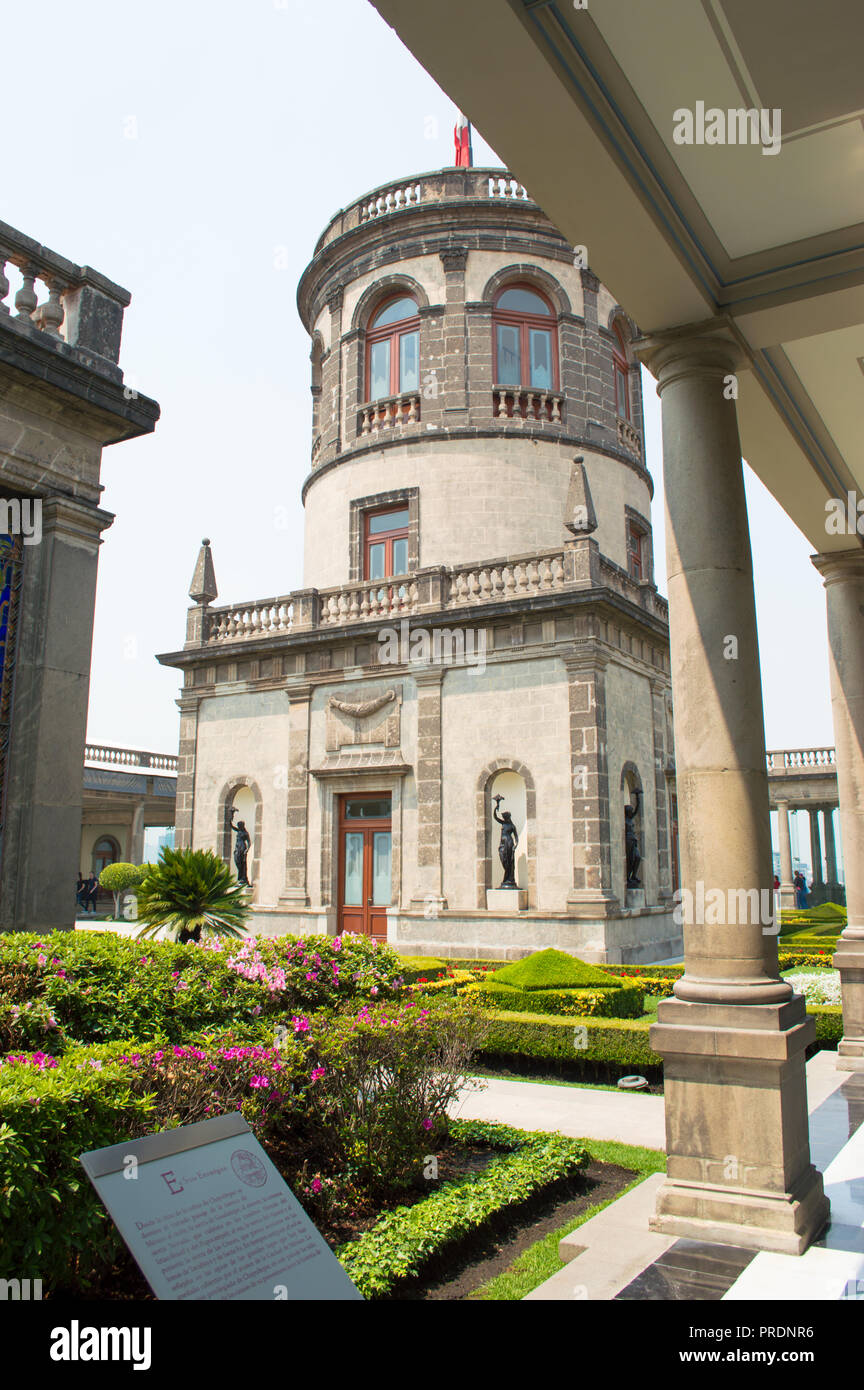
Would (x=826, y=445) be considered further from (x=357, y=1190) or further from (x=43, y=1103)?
(x=43, y=1103)

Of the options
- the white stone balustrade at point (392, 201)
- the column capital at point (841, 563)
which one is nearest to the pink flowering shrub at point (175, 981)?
the column capital at point (841, 563)

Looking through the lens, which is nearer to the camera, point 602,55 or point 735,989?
point 602,55

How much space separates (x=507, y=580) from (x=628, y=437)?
27.8 feet

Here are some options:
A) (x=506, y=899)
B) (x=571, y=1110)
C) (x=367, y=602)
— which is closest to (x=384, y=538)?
(x=367, y=602)

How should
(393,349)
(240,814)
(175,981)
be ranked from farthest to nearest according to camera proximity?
1. (393,349)
2. (240,814)
3. (175,981)

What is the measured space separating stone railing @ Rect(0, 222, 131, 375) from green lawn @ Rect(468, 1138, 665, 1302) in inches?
268

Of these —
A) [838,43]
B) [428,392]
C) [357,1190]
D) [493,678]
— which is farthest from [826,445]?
[428,392]

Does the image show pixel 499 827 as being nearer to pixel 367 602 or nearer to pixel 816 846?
pixel 367 602

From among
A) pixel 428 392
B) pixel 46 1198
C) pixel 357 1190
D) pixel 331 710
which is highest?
pixel 428 392

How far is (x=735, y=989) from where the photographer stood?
5.95 m

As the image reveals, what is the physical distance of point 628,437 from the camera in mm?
→ 26719

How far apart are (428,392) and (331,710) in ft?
28.6

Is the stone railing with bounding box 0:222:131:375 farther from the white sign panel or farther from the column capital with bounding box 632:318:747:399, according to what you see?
the white sign panel

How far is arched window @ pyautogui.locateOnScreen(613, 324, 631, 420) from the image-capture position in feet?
87.2
